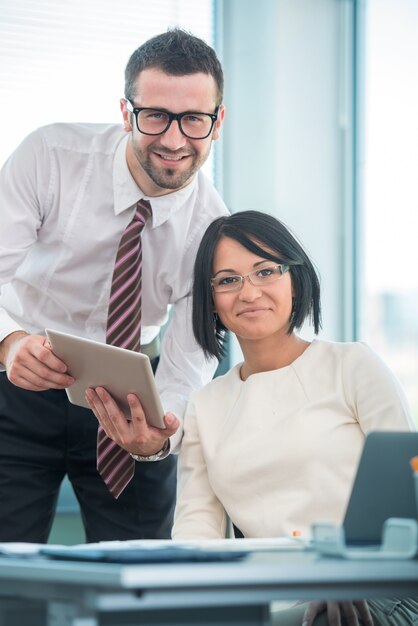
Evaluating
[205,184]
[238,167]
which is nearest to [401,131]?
[238,167]

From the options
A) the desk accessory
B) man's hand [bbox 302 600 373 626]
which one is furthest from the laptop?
man's hand [bbox 302 600 373 626]

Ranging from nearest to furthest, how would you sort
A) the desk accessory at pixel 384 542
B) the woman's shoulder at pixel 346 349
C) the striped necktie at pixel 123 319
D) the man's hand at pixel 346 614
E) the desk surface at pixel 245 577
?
the desk surface at pixel 245 577 < the desk accessory at pixel 384 542 < the man's hand at pixel 346 614 < the woman's shoulder at pixel 346 349 < the striped necktie at pixel 123 319

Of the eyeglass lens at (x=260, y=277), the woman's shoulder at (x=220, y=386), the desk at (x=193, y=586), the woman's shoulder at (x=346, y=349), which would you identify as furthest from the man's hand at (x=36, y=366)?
the desk at (x=193, y=586)

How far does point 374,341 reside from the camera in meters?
3.66

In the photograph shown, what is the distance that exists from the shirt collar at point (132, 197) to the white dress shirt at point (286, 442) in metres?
0.52

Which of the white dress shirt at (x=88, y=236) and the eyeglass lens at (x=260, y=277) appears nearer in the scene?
the eyeglass lens at (x=260, y=277)

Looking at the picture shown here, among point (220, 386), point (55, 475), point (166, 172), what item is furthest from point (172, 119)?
point (55, 475)

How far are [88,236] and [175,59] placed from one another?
1.58ft

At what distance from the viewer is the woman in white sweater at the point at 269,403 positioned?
1.72m

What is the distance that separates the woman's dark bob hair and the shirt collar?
0.77 ft

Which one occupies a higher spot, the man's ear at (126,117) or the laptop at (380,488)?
the man's ear at (126,117)

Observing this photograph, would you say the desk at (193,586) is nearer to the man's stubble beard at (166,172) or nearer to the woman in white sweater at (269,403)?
the woman in white sweater at (269,403)

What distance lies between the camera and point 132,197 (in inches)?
87.5

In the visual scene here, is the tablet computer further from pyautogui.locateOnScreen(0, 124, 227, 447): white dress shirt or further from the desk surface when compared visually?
the desk surface
